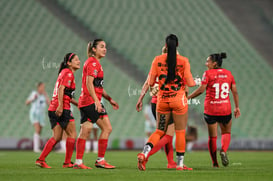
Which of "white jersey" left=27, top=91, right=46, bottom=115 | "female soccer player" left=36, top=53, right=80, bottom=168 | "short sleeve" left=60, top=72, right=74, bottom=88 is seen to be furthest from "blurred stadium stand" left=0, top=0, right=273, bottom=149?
"short sleeve" left=60, top=72, right=74, bottom=88

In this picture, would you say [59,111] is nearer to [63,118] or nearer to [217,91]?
[63,118]

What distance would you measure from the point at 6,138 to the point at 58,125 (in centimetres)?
915

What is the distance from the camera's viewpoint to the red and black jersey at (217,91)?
26.8 ft

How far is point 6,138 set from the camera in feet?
53.6

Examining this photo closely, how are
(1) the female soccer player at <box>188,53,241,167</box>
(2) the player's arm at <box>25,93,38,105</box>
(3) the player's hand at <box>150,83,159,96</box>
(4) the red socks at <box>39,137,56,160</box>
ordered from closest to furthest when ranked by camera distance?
(4) the red socks at <box>39,137,56,160</box> → (3) the player's hand at <box>150,83,159,96</box> → (1) the female soccer player at <box>188,53,241,167</box> → (2) the player's arm at <box>25,93,38,105</box>

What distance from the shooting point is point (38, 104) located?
15.4m

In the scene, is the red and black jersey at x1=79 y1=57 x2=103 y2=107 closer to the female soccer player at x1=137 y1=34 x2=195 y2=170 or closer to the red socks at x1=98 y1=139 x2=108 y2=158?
the red socks at x1=98 y1=139 x2=108 y2=158

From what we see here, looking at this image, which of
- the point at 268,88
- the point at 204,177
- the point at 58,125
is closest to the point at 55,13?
the point at 268,88

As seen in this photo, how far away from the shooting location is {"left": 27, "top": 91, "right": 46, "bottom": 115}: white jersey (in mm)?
15148

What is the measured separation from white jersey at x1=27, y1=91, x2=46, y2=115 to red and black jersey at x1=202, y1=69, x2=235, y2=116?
26.2 feet

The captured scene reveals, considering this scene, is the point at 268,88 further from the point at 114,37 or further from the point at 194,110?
the point at 114,37

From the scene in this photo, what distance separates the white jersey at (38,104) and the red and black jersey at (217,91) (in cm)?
797

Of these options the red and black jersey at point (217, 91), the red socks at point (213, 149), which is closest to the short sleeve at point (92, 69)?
the red and black jersey at point (217, 91)

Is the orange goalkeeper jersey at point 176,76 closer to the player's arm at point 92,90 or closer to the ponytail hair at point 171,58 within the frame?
the ponytail hair at point 171,58
